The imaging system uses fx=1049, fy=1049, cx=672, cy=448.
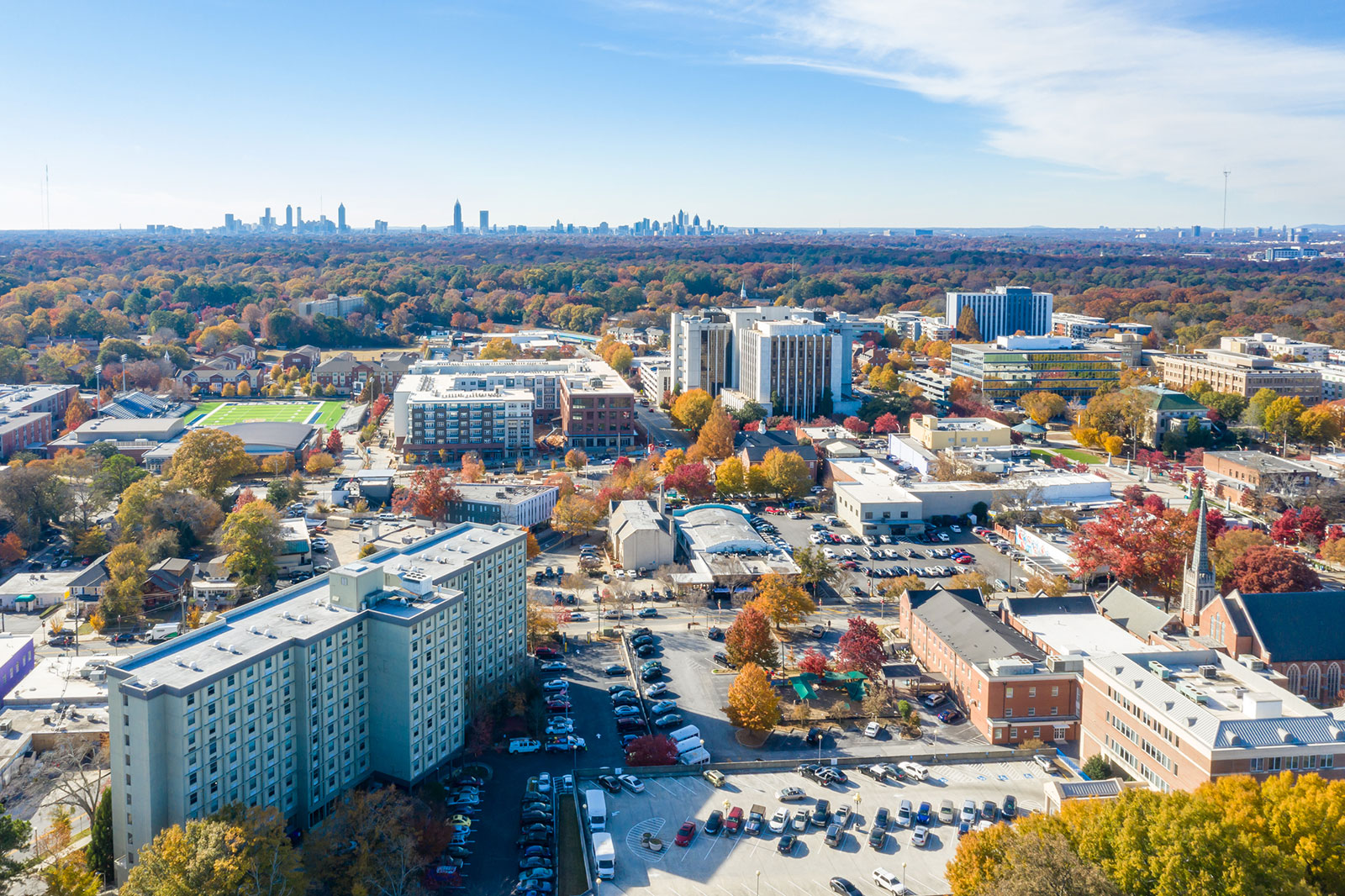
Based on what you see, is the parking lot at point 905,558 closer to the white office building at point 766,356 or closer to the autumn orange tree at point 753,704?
the autumn orange tree at point 753,704

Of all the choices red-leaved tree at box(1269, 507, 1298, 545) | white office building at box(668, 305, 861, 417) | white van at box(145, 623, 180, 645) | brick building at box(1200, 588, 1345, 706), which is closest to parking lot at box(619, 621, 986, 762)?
brick building at box(1200, 588, 1345, 706)

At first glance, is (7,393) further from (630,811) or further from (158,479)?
(630,811)

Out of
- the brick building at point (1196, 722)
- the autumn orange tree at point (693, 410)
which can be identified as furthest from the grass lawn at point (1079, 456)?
the brick building at point (1196, 722)

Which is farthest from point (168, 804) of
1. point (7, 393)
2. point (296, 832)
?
point (7, 393)

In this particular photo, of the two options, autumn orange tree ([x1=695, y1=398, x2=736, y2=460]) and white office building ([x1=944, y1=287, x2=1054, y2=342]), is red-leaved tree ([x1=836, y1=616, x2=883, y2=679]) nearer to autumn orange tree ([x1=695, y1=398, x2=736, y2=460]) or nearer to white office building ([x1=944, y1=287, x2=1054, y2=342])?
autumn orange tree ([x1=695, y1=398, x2=736, y2=460])

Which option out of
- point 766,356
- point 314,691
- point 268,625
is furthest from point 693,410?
point 314,691

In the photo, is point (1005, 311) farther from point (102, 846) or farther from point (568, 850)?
point (102, 846)
